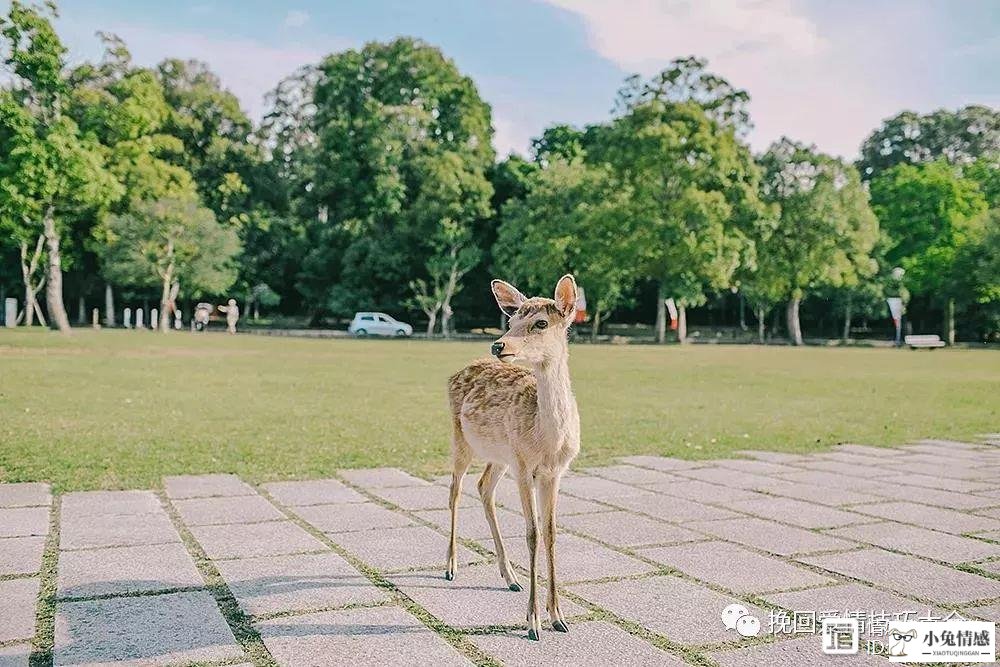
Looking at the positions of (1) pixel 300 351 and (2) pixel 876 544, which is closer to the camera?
(2) pixel 876 544

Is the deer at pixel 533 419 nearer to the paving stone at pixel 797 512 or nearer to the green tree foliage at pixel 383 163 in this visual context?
the paving stone at pixel 797 512

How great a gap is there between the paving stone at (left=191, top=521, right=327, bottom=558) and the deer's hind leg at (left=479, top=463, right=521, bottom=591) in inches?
40.1

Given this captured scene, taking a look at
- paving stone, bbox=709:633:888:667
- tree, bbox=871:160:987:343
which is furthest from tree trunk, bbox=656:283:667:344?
paving stone, bbox=709:633:888:667

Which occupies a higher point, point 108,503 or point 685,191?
point 685,191

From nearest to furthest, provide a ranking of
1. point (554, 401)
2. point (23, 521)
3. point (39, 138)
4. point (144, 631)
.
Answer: point (144, 631), point (554, 401), point (23, 521), point (39, 138)

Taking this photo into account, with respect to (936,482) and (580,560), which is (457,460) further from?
(936,482)

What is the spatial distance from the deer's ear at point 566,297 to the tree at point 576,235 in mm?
36449

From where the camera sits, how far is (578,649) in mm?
3471

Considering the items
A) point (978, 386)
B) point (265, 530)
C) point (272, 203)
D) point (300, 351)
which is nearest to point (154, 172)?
point (272, 203)

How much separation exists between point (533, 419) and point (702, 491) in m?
3.24

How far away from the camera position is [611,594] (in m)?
4.14

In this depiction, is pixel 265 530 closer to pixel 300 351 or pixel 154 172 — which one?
pixel 300 351

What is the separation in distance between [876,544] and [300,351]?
25.2 meters

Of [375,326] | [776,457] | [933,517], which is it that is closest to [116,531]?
[933,517]
